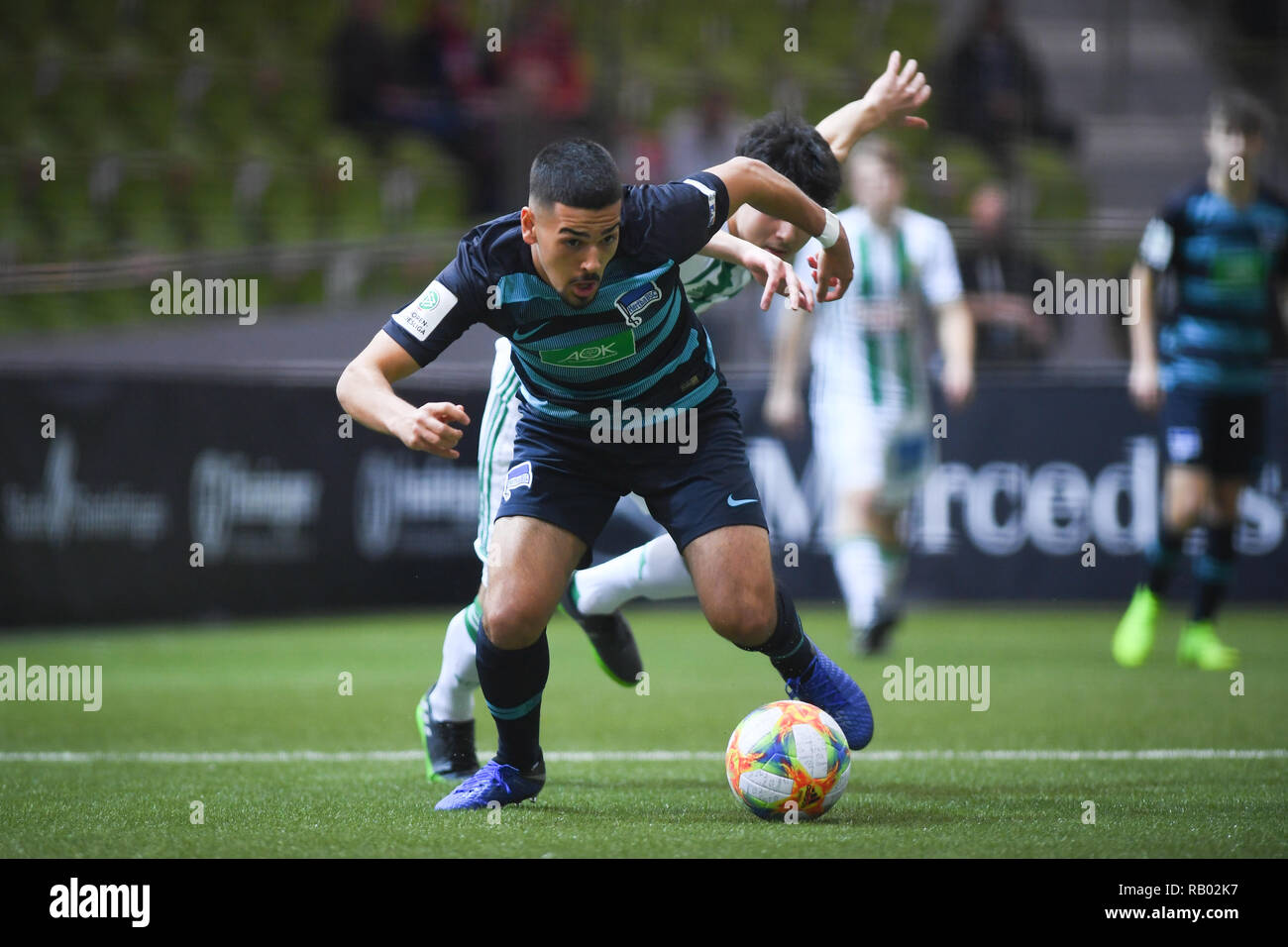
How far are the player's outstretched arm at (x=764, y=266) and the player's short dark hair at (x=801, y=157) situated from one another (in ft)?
1.09

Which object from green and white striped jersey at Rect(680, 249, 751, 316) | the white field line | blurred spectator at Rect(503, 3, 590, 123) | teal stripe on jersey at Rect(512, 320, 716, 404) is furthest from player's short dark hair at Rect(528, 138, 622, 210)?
blurred spectator at Rect(503, 3, 590, 123)

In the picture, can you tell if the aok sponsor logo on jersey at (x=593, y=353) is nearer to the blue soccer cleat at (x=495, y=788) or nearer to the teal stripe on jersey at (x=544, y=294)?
the teal stripe on jersey at (x=544, y=294)

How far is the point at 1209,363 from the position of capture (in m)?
8.47

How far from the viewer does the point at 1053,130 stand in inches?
568

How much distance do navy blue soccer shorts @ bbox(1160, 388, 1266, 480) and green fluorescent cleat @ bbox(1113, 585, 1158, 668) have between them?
735mm

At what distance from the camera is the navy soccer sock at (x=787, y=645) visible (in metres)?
4.71

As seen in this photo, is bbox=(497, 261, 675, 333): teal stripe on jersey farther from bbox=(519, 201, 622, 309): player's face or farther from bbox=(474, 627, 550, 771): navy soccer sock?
bbox=(474, 627, 550, 771): navy soccer sock

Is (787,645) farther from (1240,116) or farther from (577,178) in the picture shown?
(1240,116)

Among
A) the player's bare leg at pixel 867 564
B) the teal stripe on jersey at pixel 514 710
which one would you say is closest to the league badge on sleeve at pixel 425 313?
the teal stripe on jersey at pixel 514 710

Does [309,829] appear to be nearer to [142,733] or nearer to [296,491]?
[142,733]

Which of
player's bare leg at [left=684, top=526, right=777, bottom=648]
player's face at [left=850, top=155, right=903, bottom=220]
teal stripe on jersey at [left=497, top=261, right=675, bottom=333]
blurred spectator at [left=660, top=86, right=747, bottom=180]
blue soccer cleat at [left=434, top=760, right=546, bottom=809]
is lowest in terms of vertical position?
blue soccer cleat at [left=434, top=760, right=546, bottom=809]

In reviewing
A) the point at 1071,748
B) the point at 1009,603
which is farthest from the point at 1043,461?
the point at 1071,748

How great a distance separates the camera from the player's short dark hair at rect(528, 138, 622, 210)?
412 centimetres
